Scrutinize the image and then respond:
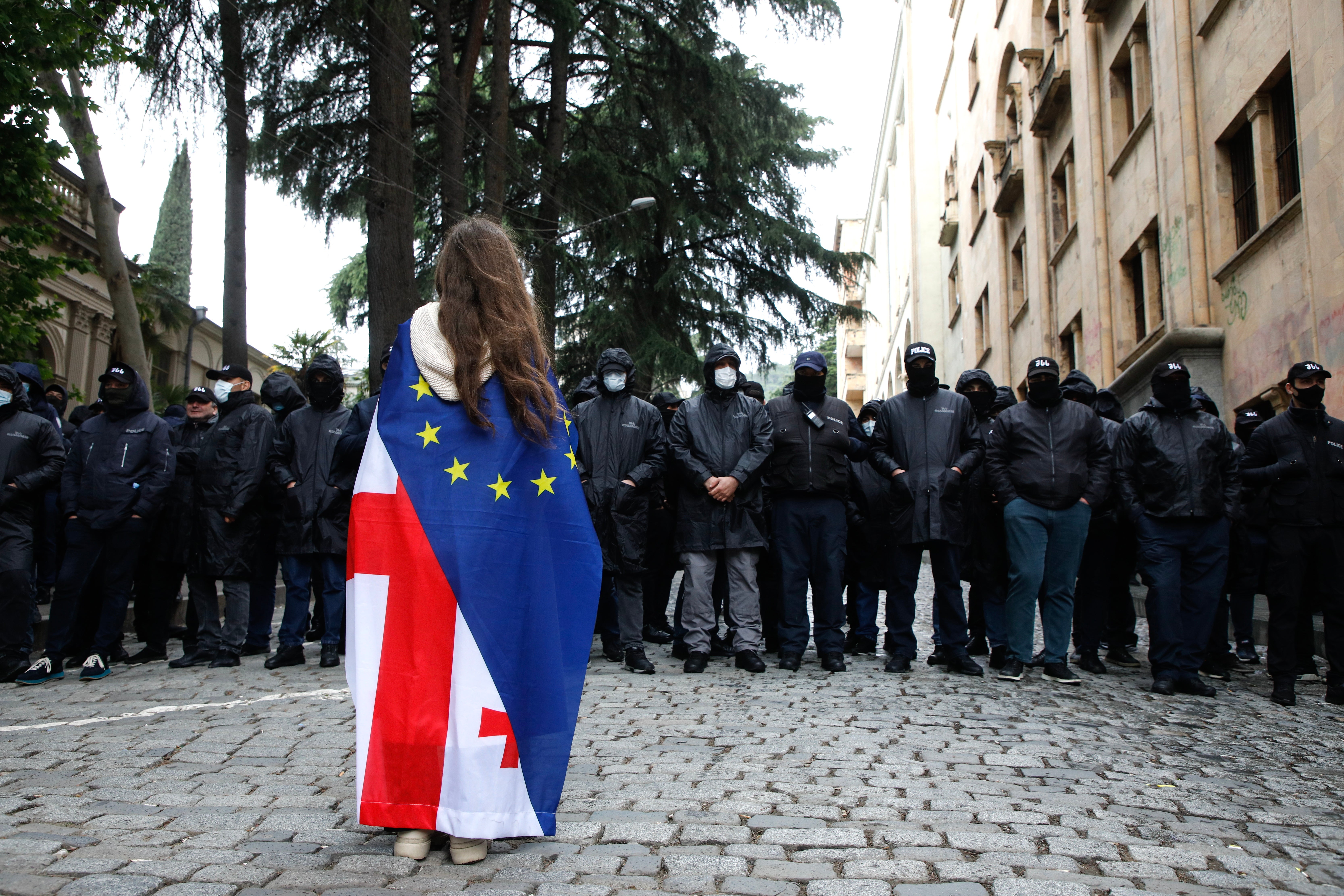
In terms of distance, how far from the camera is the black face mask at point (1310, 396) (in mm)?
7793

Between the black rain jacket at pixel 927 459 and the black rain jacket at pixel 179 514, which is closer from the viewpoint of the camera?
the black rain jacket at pixel 927 459

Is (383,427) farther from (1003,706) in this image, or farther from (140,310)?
(140,310)

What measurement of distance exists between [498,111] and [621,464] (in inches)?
440

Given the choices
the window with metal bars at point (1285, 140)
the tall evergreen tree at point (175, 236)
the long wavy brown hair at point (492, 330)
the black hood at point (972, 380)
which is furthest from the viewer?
the tall evergreen tree at point (175, 236)

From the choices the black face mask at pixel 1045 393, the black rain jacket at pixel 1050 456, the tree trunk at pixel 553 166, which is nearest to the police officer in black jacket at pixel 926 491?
the black rain jacket at pixel 1050 456

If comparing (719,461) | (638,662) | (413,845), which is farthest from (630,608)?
(413,845)

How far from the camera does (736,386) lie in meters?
8.60

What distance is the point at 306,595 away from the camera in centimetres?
875

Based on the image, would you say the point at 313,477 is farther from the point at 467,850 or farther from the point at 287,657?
the point at 467,850

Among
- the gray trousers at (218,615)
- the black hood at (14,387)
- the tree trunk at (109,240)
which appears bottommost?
the gray trousers at (218,615)

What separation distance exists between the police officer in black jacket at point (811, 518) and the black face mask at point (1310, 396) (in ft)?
9.73

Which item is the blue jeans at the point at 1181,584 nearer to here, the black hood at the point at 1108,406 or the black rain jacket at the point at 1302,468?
the black rain jacket at the point at 1302,468

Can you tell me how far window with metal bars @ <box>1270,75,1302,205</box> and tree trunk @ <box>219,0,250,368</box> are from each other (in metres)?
13.4

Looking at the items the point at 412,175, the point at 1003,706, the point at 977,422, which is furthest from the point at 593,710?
the point at 412,175
